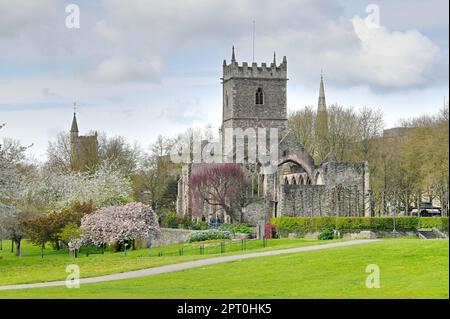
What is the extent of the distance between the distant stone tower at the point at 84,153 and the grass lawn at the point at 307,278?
206 feet

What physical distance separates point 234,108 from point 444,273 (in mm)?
63443

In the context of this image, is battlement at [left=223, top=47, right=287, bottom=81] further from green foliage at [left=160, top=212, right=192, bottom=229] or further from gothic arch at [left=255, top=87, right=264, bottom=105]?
green foliage at [left=160, top=212, right=192, bottom=229]

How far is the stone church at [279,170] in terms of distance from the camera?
236 ft

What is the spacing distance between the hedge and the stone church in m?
8.53

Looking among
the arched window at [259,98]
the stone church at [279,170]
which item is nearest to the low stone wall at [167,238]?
the stone church at [279,170]

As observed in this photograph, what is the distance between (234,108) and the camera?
299 feet

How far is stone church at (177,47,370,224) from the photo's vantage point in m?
72.1

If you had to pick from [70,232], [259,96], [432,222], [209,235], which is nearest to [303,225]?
[209,235]

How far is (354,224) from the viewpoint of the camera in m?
60.4

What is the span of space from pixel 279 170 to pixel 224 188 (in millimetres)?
7175

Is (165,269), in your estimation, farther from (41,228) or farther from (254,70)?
(254,70)

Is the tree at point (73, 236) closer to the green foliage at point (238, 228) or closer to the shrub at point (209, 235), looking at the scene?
the shrub at point (209, 235)

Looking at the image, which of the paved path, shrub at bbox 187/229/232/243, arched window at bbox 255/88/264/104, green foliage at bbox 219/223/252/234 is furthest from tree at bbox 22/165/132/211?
the paved path
